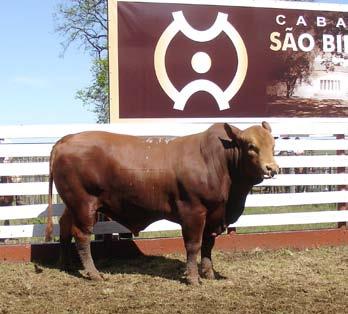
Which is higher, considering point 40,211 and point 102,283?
point 40,211

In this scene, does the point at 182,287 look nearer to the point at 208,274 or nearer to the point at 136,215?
the point at 208,274

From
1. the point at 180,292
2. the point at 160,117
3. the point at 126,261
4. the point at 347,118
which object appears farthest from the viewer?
the point at 347,118

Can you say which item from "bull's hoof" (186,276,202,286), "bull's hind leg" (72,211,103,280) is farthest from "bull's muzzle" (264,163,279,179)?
"bull's hind leg" (72,211,103,280)

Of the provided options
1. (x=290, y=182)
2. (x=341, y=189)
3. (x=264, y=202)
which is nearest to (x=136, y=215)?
(x=264, y=202)

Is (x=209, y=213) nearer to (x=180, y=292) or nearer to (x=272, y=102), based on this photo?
A: (x=180, y=292)

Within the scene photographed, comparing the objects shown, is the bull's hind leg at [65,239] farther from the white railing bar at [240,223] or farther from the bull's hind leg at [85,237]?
the white railing bar at [240,223]

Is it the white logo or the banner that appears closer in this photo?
the banner

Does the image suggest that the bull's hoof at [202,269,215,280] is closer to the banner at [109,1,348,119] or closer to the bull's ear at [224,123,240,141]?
the bull's ear at [224,123,240,141]

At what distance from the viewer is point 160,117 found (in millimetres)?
8578

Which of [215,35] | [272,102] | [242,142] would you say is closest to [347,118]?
[272,102]

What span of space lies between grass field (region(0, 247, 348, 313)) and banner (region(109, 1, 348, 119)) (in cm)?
232

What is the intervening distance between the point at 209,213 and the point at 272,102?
124 inches

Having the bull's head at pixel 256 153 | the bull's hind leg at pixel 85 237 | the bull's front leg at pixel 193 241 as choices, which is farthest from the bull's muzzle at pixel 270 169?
the bull's hind leg at pixel 85 237

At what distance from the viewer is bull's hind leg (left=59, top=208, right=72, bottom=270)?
725 cm
